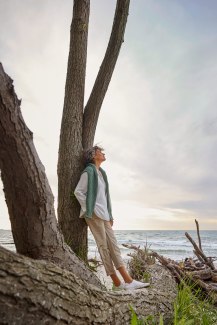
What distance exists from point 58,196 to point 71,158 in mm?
651

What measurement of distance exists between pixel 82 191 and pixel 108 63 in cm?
241

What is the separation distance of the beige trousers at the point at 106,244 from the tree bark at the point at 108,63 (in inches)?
60.6

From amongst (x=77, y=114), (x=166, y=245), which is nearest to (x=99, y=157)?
(x=77, y=114)

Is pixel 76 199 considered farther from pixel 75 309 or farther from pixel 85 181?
pixel 75 309

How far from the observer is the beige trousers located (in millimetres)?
4426

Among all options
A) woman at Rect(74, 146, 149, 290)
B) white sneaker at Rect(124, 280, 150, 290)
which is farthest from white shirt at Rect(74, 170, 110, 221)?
white sneaker at Rect(124, 280, 150, 290)

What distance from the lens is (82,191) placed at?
4574 mm

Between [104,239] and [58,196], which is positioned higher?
[58,196]

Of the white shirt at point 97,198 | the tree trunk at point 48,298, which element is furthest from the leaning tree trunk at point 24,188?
the white shirt at point 97,198

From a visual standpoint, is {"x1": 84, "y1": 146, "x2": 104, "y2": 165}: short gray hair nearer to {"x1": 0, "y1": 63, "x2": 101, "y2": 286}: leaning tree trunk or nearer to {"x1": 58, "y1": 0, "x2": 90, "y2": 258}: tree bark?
{"x1": 58, "y1": 0, "x2": 90, "y2": 258}: tree bark

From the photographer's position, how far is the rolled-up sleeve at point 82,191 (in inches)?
177

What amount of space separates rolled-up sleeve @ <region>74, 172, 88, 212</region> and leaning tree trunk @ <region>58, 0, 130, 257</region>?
0.93 ft

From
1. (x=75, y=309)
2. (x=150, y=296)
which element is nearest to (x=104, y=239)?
(x=150, y=296)

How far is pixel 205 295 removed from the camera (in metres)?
5.50
